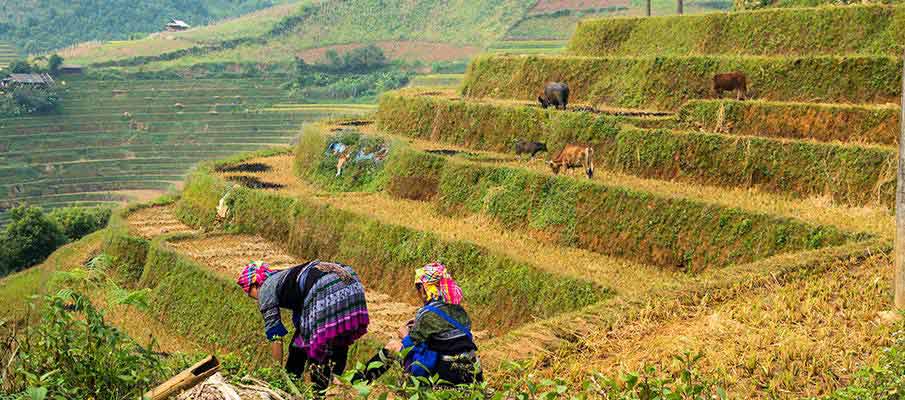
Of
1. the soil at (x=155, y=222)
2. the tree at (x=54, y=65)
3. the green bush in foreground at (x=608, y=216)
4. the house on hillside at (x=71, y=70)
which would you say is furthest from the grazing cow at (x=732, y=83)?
the house on hillside at (x=71, y=70)

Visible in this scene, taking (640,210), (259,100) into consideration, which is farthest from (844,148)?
(259,100)

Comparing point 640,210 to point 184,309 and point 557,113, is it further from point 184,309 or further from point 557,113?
point 184,309

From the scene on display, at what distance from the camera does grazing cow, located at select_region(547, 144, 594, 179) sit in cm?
1605

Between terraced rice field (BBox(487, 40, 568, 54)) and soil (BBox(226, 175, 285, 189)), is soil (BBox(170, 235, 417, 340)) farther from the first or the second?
terraced rice field (BBox(487, 40, 568, 54))

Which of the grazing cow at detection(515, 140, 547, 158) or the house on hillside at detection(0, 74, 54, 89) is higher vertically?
the grazing cow at detection(515, 140, 547, 158)

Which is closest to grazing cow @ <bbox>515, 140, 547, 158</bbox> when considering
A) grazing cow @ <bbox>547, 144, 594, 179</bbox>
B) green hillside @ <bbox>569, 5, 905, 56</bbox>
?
grazing cow @ <bbox>547, 144, 594, 179</bbox>

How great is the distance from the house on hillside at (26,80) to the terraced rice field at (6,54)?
16108 millimetres

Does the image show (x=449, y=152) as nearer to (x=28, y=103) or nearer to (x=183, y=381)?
(x=183, y=381)

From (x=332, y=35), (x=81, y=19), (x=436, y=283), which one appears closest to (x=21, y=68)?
(x=332, y=35)

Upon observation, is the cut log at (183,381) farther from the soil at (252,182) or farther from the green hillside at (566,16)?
the green hillside at (566,16)

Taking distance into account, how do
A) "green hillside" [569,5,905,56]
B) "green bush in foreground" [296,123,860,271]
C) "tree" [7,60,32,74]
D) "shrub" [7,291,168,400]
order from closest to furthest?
1. "shrub" [7,291,168,400]
2. "green bush in foreground" [296,123,860,271]
3. "green hillside" [569,5,905,56]
4. "tree" [7,60,32,74]

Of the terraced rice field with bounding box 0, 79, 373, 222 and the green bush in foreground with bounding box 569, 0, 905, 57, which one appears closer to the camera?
the green bush in foreground with bounding box 569, 0, 905, 57

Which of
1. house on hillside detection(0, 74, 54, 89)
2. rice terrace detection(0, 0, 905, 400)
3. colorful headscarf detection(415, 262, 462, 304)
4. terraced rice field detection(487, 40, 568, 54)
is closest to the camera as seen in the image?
rice terrace detection(0, 0, 905, 400)

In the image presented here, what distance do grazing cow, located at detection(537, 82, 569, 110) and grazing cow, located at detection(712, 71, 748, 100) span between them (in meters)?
3.18
